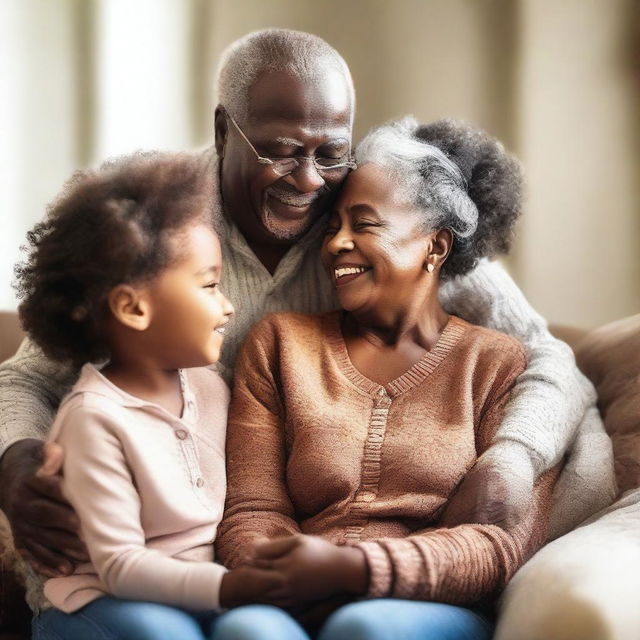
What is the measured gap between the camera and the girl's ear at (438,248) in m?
1.76

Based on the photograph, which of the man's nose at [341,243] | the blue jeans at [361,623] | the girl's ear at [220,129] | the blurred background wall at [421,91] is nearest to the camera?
the blue jeans at [361,623]

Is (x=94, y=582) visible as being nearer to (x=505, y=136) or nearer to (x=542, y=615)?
(x=542, y=615)

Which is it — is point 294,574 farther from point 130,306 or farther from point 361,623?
point 130,306

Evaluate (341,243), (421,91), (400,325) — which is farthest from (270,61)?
(421,91)

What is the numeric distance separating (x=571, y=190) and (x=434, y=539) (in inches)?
61.7

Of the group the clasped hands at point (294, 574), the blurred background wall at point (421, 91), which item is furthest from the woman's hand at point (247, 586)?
the blurred background wall at point (421, 91)

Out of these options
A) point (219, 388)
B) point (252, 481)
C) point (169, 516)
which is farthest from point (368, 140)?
point (169, 516)

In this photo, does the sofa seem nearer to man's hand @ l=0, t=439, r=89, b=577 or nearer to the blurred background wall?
man's hand @ l=0, t=439, r=89, b=577

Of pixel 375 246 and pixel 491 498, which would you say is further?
pixel 375 246

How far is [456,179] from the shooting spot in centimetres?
177

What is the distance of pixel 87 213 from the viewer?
1.43 metres

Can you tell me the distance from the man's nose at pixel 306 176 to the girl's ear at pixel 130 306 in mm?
402

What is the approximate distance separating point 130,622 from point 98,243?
49cm

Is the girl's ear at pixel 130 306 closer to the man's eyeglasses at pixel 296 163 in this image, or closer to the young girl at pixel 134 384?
the young girl at pixel 134 384
